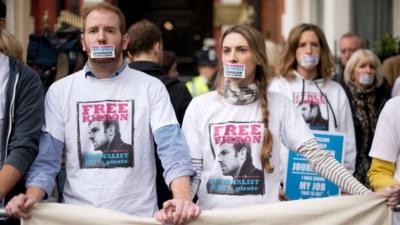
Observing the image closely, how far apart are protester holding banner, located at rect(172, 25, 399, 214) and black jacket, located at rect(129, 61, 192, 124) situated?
132 centimetres

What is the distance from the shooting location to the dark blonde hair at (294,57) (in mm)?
6821

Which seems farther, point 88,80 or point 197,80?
point 197,80

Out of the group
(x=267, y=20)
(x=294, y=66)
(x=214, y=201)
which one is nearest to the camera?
(x=214, y=201)

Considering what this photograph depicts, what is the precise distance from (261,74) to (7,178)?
59.6 inches

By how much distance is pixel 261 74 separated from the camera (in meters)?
4.90

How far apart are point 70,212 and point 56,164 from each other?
0.26m

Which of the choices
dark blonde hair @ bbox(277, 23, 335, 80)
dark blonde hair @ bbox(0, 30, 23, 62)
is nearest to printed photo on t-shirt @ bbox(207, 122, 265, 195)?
dark blonde hair @ bbox(0, 30, 23, 62)

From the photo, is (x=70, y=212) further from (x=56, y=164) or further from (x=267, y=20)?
(x=267, y=20)

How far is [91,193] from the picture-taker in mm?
4336

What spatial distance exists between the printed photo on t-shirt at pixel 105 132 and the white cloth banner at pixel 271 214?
0.27m

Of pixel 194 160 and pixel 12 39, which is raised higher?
pixel 12 39

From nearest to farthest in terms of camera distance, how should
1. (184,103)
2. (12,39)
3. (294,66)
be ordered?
(12,39) < (184,103) < (294,66)

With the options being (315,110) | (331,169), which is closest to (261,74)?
(331,169)

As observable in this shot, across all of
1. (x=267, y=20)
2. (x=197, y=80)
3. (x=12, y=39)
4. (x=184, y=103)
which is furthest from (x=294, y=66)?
(x=267, y=20)
